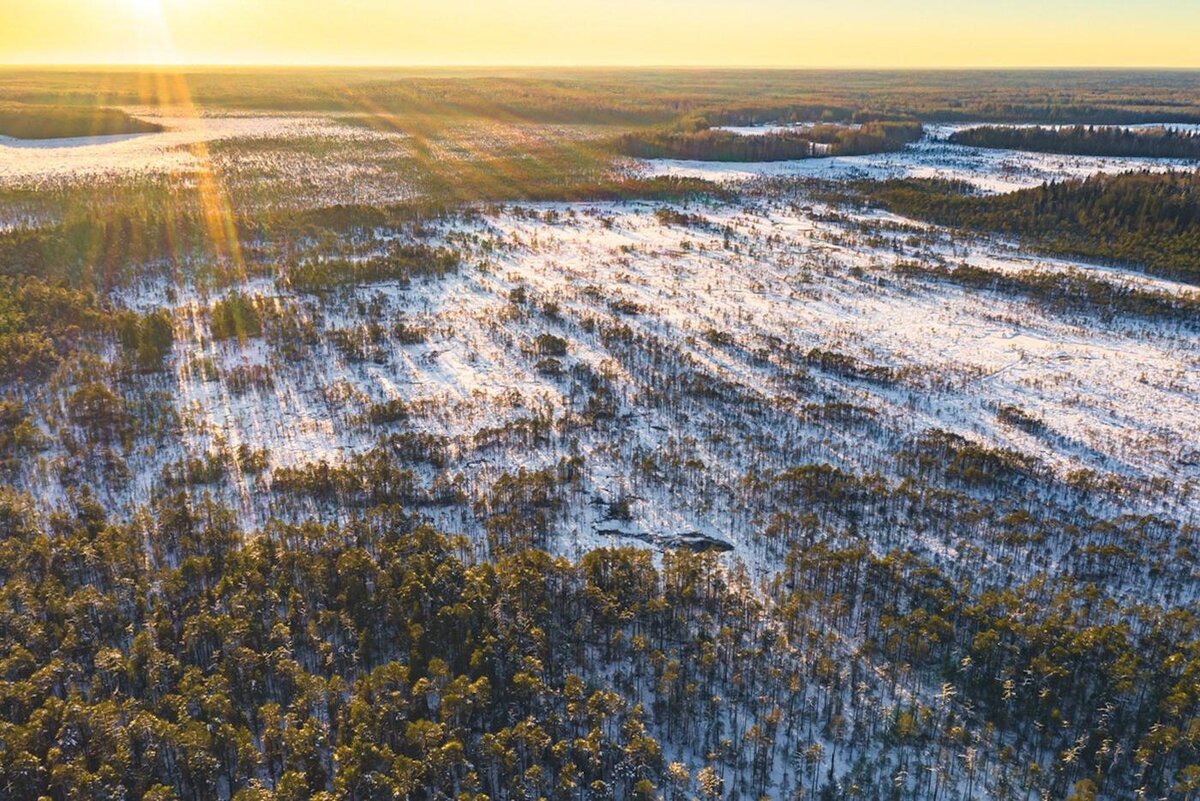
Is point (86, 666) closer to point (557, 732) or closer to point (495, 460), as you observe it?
point (557, 732)

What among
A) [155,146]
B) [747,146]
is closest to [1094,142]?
[747,146]

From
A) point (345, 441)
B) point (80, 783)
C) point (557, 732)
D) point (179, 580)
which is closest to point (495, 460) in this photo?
point (345, 441)

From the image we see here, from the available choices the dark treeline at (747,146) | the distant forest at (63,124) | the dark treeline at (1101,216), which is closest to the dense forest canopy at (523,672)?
the dark treeline at (1101,216)

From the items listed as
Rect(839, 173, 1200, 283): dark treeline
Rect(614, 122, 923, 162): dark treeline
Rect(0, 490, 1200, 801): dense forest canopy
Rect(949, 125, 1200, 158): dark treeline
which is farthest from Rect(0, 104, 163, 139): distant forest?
Rect(949, 125, 1200, 158): dark treeline

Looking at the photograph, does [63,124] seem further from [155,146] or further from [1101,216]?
[1101,216]

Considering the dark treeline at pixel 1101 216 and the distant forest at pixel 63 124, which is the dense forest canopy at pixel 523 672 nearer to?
the dark treeline at pixel 1101 216
